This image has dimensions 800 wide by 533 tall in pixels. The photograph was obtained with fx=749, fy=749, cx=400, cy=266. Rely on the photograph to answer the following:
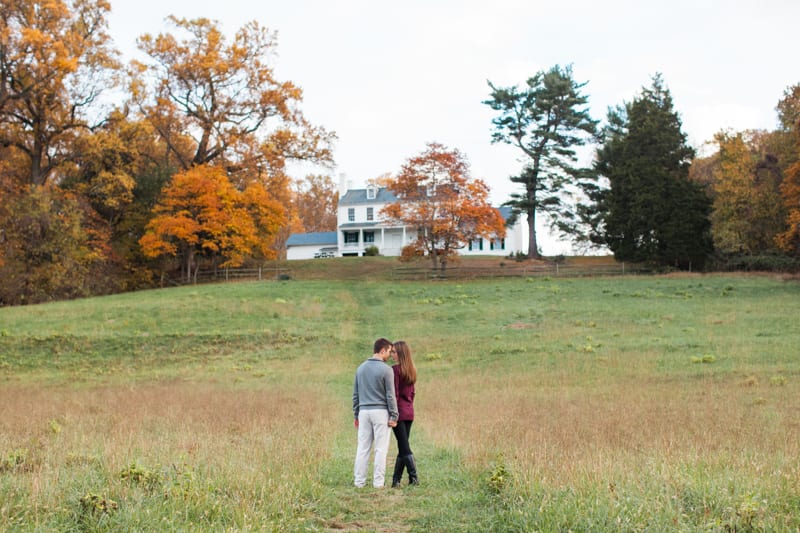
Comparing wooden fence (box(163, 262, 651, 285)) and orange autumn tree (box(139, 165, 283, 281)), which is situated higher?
orange autumn tree (box(139, 165, 283, 281))

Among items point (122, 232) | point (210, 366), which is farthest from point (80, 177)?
Result: point (210, 366)

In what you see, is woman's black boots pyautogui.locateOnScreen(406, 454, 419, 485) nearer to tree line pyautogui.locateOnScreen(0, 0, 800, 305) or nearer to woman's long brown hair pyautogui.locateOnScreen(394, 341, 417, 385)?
woman's long brown hair pyautogui.locateOnScreen(394, 341, 417, 385)

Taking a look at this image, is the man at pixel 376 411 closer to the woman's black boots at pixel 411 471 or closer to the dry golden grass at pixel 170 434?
the woman's black boots at pixel 411 471

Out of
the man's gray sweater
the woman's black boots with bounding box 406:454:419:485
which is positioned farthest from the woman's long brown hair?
the woman's black boots with bounding box 406:454:419:485

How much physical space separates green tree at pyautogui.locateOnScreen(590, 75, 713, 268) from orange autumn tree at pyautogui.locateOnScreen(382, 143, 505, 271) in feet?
35.4

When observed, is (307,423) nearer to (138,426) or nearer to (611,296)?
(138,426)

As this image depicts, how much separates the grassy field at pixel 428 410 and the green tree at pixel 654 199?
38.9ft

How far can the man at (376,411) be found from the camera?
9195 millimetres

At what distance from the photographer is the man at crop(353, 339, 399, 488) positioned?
9.20m

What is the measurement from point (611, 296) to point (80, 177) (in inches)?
1501

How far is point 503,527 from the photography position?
6.34 m

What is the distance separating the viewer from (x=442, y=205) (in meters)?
57.5

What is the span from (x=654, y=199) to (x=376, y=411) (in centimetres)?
5362

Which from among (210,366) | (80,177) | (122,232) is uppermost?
(80,177)
